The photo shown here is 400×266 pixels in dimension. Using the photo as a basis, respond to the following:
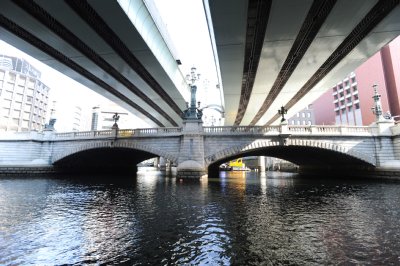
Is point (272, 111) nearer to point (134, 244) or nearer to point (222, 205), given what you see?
point (222, 205)

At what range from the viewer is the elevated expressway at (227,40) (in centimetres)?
1652

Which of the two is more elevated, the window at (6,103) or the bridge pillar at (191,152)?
the window at (6,103)

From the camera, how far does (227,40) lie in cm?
2006

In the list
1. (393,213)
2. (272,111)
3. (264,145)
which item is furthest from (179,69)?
(393,213)

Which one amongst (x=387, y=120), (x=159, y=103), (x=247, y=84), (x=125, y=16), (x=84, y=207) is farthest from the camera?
(x=159, y=103)

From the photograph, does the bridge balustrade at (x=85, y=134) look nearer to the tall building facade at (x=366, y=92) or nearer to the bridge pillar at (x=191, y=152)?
the bridge pillar at (x=191, y=152)

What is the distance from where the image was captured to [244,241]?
20.6ft

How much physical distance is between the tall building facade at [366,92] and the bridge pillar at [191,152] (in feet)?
110

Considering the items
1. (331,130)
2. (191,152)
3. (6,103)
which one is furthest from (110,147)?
(6,103)

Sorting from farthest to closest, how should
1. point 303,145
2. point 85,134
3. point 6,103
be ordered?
1. point 6,103
2. point 85,134
3. point 303,145

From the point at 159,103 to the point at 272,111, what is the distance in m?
23.6

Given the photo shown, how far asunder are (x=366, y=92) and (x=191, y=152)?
5688 centimetres

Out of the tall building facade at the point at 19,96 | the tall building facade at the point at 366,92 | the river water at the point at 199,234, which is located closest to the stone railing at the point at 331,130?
the river water at the point at 199,234

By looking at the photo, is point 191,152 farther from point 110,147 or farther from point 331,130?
point 331,130
